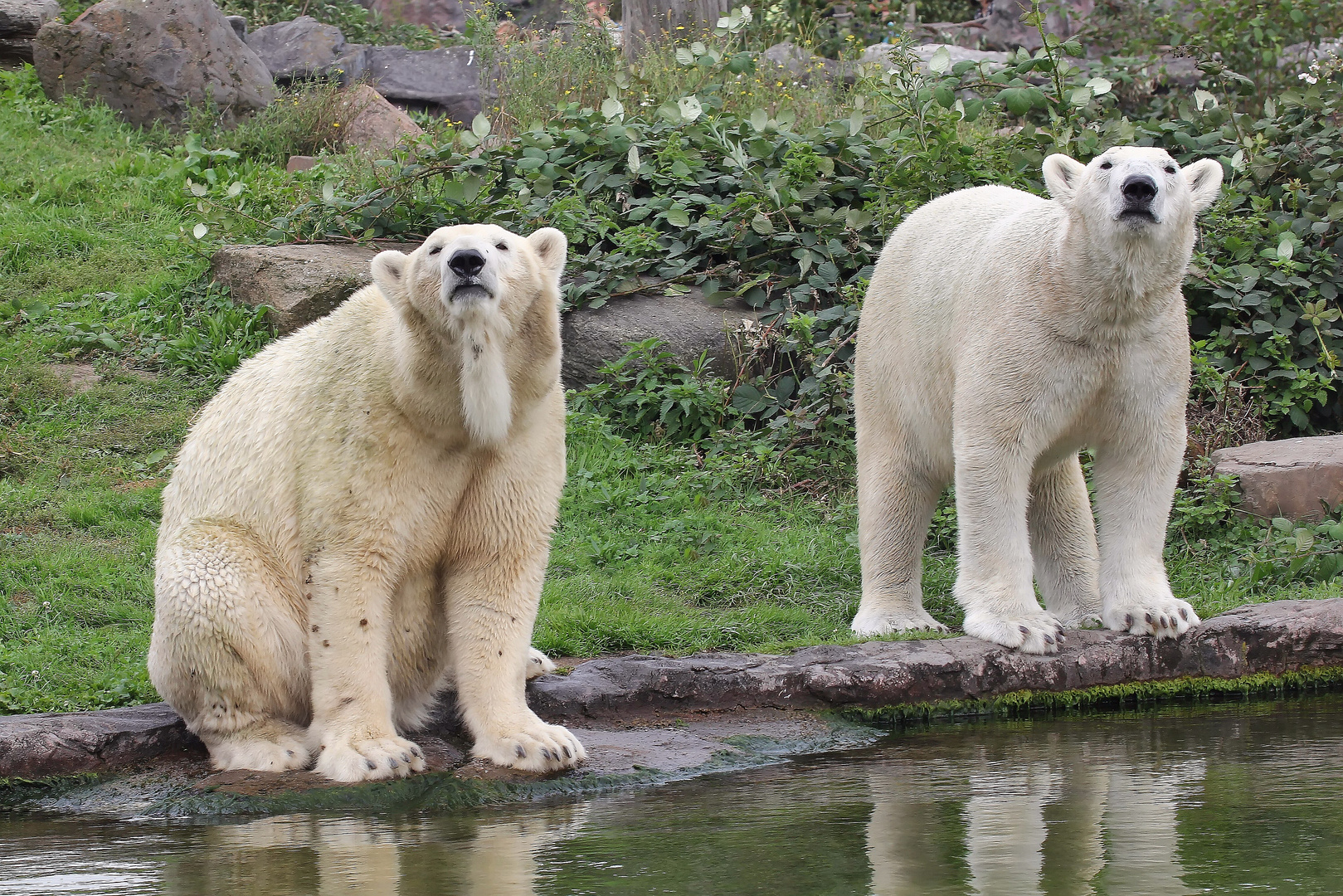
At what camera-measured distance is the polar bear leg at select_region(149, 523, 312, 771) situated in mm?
4027

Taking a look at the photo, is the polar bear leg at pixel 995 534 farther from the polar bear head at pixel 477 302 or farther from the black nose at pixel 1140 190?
the polar bear head at pixel 477 302

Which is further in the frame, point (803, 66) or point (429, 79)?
point (429, 79)

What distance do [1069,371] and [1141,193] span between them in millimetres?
658

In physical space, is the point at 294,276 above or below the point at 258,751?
above

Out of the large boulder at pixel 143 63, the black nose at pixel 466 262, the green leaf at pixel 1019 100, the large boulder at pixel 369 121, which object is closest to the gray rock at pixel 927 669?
the black nose at pixel 466 262

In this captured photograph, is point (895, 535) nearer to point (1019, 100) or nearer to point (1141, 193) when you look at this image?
point (1141, 193)

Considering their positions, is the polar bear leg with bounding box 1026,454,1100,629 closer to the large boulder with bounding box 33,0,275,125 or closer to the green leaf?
the green leaf

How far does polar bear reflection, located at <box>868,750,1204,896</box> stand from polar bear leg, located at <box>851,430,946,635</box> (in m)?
1.60

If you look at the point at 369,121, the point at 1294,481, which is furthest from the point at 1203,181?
the point at 369,121

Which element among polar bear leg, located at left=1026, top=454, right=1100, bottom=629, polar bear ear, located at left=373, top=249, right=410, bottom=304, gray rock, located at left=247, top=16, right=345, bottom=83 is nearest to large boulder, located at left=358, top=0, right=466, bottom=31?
gray rock, located at left=247, top=16, right=345, bottom=83

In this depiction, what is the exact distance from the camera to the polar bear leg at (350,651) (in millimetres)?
3961

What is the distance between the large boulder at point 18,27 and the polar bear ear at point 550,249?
1088 cm

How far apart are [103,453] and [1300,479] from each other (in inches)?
234

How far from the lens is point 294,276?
27.5 ft
